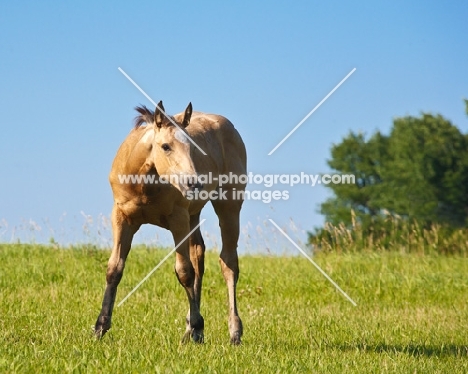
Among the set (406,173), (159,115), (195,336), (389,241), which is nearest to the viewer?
(159,115)

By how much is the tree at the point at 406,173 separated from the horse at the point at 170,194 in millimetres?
31940

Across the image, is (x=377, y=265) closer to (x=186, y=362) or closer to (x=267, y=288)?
(x=267, y=288)

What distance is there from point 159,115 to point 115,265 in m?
1.63

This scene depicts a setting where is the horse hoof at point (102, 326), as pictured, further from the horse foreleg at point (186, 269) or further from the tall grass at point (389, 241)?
the tall grass at point (389, 241)

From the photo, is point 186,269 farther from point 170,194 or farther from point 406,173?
point 406,173

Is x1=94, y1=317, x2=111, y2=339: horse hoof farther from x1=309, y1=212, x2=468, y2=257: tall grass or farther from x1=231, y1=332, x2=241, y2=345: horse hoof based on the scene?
x1=309, y1=212, x2=468, y2=257: tall grass

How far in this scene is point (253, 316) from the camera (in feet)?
29.6

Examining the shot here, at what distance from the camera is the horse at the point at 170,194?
6.34 meters

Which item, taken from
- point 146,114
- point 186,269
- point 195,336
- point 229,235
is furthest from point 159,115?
point 195,336

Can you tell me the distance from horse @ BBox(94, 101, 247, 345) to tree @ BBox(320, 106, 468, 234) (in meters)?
31.9

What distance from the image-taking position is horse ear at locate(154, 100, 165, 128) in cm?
635

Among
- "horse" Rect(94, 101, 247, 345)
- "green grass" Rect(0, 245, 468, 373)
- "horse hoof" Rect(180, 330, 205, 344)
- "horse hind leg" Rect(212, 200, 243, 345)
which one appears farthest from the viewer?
"horse hind leg" Rect(212, 200, 243, 345)

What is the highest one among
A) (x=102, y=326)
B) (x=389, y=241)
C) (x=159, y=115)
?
(x=389, y=241)

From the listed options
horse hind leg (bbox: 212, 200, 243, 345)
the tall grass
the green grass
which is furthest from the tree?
horse hind leg (bbox: 212, 200, 243, 345)
